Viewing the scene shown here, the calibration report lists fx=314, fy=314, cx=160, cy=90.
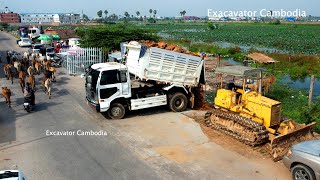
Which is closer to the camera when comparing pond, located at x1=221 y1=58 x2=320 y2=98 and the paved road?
the paved road

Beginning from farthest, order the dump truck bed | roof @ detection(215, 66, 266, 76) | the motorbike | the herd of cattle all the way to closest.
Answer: the herd of cattle → the motorbike → the dump truck bed → roof @ detection(215, 66, 266, 76)

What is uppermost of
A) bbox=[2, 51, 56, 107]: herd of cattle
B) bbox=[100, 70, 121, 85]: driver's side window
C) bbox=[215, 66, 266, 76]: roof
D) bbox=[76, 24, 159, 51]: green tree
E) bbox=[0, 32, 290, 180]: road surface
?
bbox=[76, 24, 159, 51]: green tree

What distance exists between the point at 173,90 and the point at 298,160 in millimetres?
7890

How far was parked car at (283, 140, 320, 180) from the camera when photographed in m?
8.16

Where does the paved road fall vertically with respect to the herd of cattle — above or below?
below

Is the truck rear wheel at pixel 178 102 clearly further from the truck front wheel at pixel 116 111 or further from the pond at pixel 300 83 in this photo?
the pond at pixel 300 83

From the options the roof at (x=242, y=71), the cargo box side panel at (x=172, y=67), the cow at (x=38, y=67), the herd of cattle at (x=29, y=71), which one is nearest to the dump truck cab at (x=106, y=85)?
the cargo box side panel at (x=172, y=67)

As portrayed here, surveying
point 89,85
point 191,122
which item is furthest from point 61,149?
point 191,122

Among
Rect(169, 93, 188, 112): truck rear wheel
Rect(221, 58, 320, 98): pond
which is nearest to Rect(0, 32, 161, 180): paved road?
Rect(169, 93, 188, 112): truck rear wheel

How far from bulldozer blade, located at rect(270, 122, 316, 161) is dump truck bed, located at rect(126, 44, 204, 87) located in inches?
226

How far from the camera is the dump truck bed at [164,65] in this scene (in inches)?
573

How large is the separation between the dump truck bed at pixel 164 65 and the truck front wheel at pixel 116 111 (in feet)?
5.41

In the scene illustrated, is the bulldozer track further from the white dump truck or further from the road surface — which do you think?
the white dump truck

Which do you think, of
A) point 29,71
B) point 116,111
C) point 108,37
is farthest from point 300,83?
point 29,71
